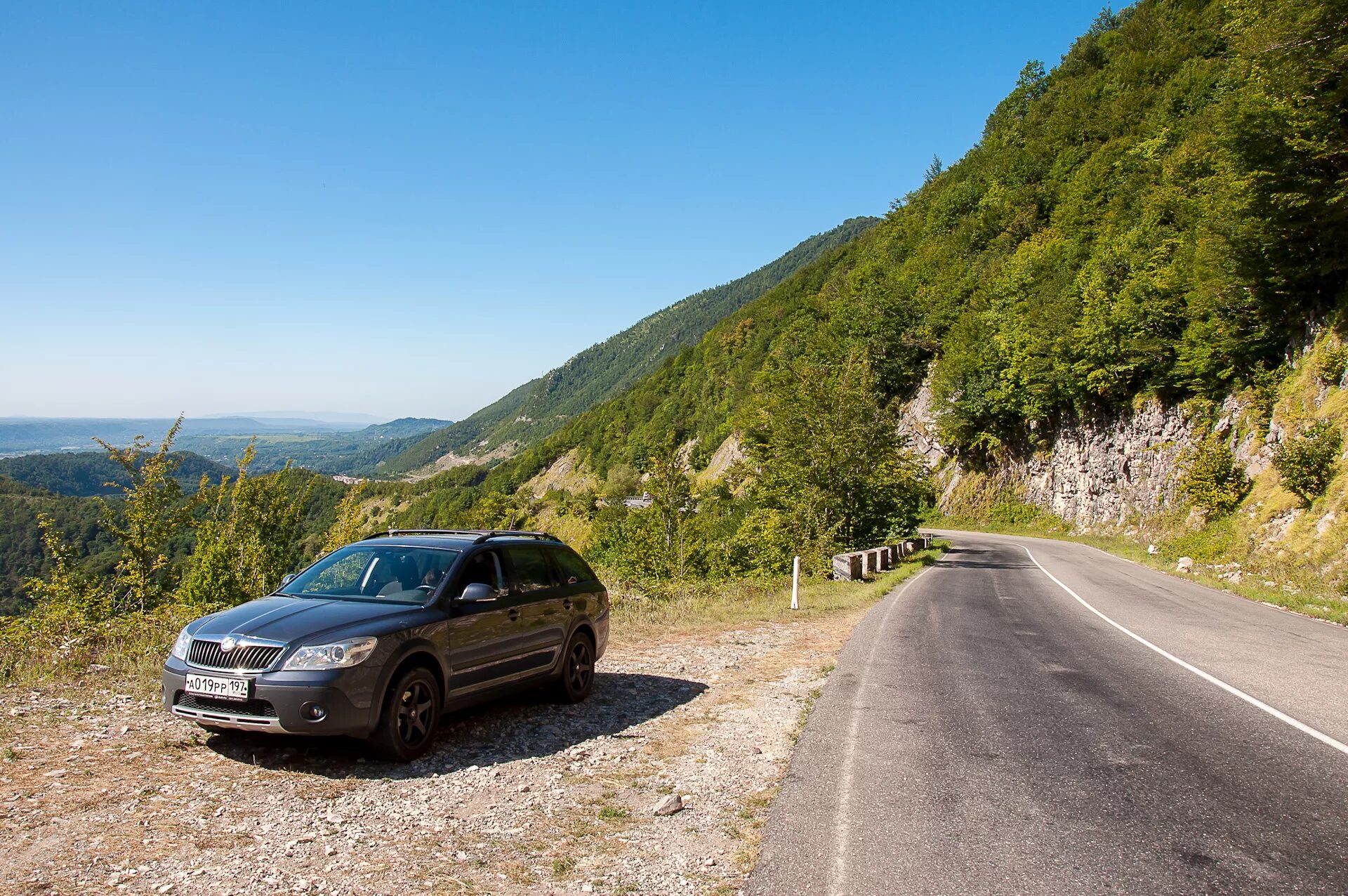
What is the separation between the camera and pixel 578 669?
830 centimetres

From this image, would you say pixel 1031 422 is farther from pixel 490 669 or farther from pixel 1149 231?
pixel 490 669

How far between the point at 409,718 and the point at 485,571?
5.08ft

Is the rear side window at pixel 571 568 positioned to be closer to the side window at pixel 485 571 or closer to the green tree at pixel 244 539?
the side window at pixel 485 571

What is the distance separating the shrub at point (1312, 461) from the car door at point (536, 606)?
21.4 m

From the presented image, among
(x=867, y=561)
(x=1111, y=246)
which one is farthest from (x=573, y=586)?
(x=1111, y=246)

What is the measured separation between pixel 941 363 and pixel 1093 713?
52.5 metres

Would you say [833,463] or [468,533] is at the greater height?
[833,463]

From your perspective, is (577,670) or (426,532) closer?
(426,532)

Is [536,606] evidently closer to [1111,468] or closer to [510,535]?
[510,535]

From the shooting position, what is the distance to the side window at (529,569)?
7611 mm

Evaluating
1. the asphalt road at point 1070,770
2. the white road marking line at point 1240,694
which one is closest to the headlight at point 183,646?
the asphalt road at point 1070,770

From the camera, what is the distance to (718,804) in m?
5.29

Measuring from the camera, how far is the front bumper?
5473 millimetres

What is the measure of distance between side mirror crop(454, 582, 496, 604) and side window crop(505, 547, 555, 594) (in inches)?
29.4
